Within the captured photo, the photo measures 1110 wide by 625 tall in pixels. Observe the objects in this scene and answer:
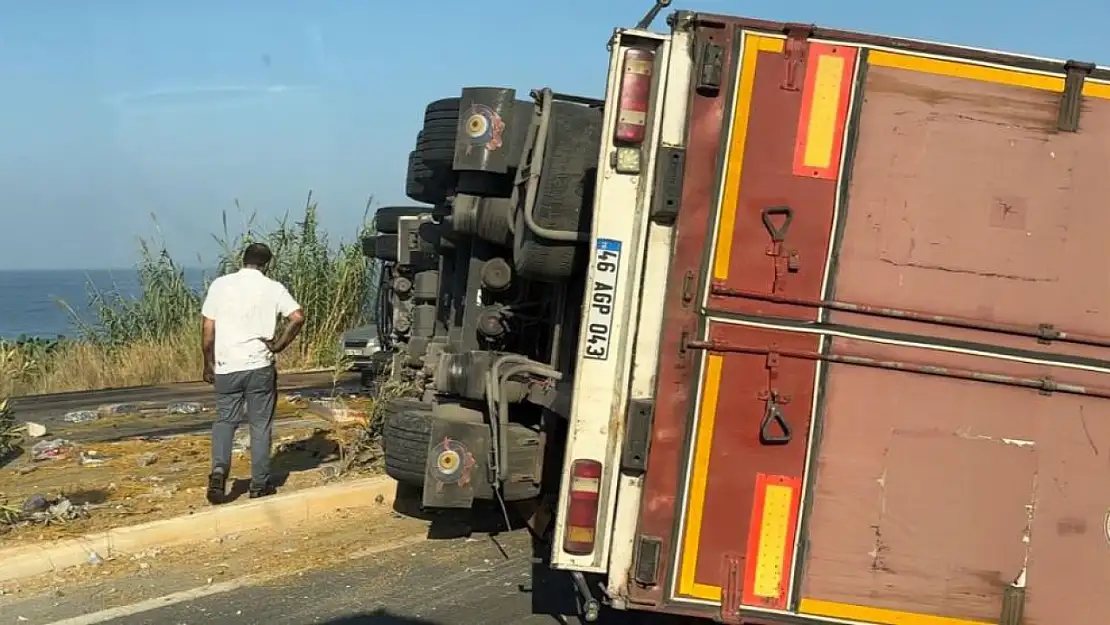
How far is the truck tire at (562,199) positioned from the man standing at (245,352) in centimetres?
227

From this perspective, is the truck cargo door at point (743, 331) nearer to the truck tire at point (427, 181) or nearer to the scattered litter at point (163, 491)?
the truck tire at point (427, 181)

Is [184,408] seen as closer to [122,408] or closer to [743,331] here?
[122,408]

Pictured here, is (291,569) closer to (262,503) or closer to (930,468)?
(262,503)

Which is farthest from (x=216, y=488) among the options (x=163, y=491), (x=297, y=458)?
(x=297, y=458)

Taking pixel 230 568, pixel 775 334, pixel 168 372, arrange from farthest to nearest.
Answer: pixel 168 372, pixel 230 568, pixel 775 334

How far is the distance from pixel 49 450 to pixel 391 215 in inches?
139

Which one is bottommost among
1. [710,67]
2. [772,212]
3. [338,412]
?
[338,412]

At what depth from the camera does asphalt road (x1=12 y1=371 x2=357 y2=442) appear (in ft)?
28.2

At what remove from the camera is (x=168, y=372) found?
42.5 feet

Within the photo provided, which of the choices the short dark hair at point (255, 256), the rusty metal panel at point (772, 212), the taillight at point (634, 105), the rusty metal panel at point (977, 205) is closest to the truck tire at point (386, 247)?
the short dark hair at point (255, 256)

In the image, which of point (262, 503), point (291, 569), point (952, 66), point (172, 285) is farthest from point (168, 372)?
point (952, 66)

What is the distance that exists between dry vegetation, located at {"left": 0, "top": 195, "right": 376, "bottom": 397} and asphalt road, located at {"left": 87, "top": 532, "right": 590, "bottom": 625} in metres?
8.05

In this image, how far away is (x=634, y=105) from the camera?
3.60 meters

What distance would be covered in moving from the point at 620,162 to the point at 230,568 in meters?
3.21
